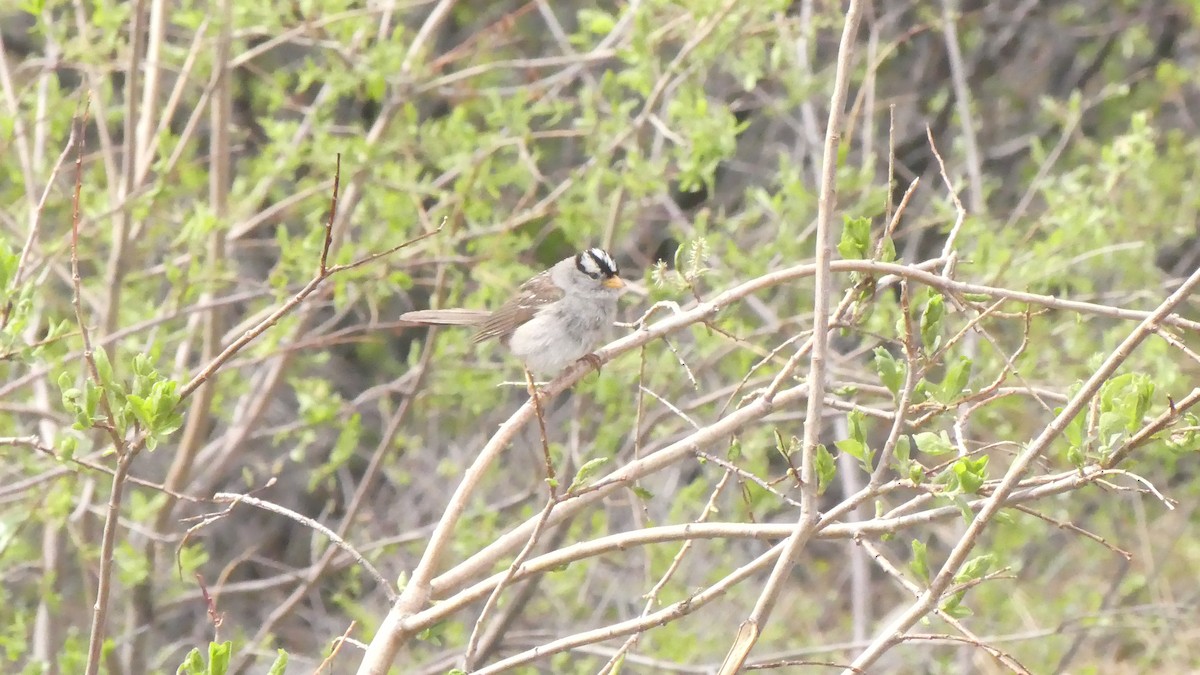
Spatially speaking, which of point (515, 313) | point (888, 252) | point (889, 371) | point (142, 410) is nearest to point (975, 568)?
point (889, 371)

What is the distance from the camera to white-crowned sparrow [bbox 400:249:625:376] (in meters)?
4.41

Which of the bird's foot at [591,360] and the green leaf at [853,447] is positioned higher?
the green leaf at [853,447]

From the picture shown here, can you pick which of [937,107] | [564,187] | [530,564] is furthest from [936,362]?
[937,107]

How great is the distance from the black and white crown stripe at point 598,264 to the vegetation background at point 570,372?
0.77 ft

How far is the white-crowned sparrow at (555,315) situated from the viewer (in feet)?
14.5

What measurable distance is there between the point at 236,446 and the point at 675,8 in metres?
Result: 2.48

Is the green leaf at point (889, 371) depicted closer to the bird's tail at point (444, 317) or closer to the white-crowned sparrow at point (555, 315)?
the white-crowned sparrow at point (555, 315)

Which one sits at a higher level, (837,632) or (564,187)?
(564,187)

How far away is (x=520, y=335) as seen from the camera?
464 centimetres

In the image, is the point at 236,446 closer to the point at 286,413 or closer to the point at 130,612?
the point at 130,612

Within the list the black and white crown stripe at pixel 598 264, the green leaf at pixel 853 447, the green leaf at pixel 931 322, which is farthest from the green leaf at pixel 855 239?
the black and white crown stripe at pixel 598 264

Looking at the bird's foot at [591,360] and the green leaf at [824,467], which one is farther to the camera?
the bird's foot at [591,360]

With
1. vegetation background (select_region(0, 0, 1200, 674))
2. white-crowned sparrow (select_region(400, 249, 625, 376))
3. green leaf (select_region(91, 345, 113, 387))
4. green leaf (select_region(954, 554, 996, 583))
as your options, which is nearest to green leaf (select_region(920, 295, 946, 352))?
vegetation background (select_region(0, 0, 1200, 674))

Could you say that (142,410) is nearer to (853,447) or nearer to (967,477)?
(853,447)
